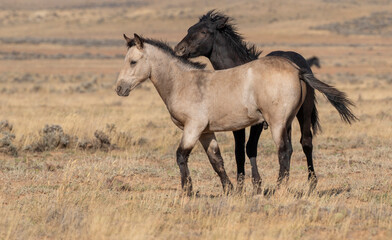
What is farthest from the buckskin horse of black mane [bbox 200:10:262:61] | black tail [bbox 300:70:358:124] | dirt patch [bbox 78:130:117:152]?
dirt patch [bbox 78:130:117:152]

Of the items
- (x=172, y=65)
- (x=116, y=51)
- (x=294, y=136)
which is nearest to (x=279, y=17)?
(x=116, y=51)

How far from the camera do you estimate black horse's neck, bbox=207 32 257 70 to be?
9.41 meters

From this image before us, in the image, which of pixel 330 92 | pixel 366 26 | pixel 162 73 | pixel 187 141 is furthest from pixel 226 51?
pixel 366 26

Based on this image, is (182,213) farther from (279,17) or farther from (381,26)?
(279,17)

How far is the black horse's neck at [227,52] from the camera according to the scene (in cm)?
941

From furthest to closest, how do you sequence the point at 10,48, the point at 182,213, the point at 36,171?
the point at 10,48, the point at 36,171, the point at 182,213

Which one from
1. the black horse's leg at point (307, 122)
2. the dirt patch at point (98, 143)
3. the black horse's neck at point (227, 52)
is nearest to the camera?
the black horse's leg at point (307, 122)

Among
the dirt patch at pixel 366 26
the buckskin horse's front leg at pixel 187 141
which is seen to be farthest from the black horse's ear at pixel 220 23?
the dirt patch at pixel 366 26

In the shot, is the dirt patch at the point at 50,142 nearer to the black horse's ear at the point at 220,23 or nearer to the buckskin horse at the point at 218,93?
the black horse's ear at the point at 220,23

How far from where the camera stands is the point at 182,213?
7297 mm

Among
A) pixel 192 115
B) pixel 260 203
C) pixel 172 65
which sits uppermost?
pixel 172 65

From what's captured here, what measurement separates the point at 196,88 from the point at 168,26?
87007 millimetres

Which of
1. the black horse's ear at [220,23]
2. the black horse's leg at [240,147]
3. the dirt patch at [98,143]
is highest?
the black horse's ear at [220,23]

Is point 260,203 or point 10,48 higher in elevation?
point 260,203
